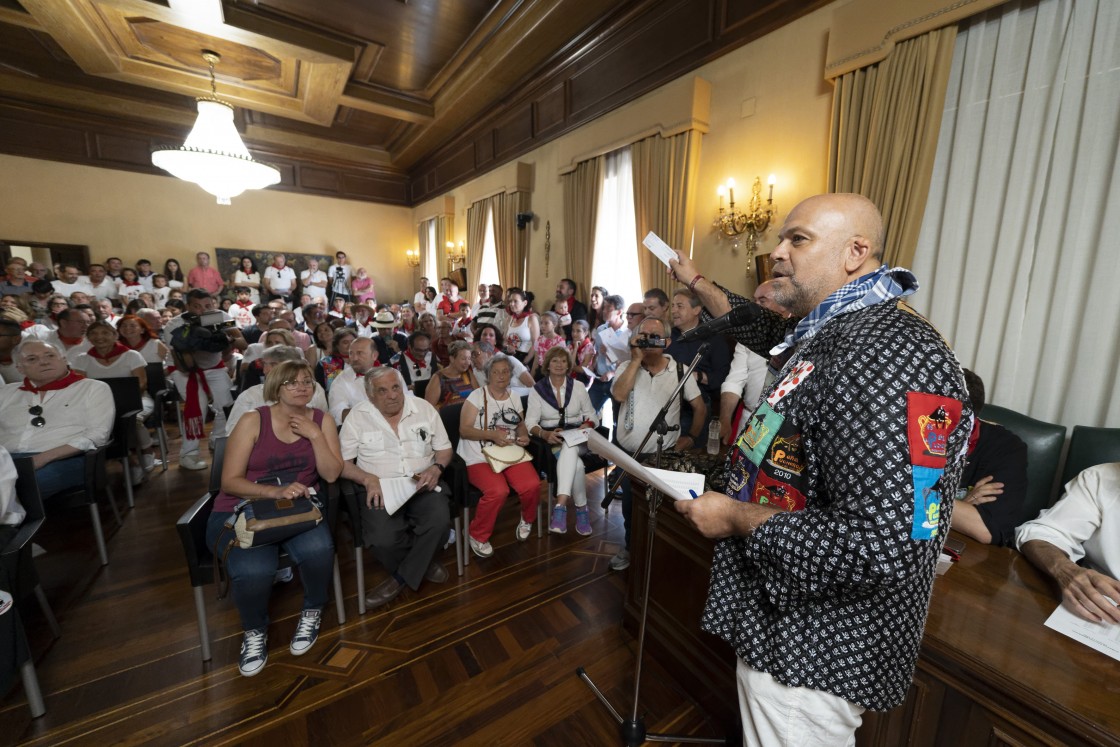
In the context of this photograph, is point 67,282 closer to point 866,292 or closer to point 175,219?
point 175,219

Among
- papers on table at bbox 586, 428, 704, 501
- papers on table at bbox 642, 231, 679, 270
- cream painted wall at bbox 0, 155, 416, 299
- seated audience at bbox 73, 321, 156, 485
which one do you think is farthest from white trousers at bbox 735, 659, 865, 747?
cream painted wall at bbox 0, 155, 416, 299

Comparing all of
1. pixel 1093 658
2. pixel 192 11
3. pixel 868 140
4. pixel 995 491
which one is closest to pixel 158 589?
→ pixel 1093 658

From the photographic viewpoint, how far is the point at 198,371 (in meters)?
4.17

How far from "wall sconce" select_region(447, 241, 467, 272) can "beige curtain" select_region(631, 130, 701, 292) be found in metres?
4.99

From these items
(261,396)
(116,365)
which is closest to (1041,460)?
(261,396)

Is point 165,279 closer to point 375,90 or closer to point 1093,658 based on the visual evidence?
point 375,90

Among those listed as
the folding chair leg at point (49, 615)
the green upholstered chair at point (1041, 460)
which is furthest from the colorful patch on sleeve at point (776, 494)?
the folding chair leg at point (49, 615)

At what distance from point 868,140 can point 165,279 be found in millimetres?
10797

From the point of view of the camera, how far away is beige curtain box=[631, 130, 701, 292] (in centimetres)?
431

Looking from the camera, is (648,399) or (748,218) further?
(748,218)

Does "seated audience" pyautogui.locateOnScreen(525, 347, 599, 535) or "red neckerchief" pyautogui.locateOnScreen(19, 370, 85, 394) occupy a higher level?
"red neckerchief" pyautogui.locateOnScreen(19, 370, 85, 394)

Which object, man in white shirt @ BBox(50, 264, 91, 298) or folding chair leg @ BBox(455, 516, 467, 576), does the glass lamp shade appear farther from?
folding chair leg @ BBox(455, 516, 467, 576)

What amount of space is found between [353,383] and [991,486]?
3.68 meters

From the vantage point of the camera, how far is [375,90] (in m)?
7.17
